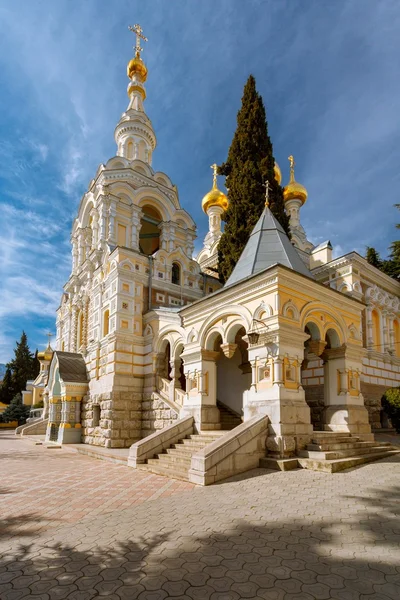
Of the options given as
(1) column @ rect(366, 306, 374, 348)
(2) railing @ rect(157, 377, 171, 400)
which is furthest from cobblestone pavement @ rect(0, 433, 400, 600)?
(1) column @ rect(366, 306, 374, 348)

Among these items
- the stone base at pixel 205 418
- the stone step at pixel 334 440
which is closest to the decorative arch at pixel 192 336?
the stone base at pixel 205 418

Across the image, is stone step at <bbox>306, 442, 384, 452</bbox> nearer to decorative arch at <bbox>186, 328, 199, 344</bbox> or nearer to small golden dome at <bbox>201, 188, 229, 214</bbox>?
decorative arch at <bbox>186, 328, 199, 344</bbox>

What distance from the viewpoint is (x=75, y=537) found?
15.6 ft

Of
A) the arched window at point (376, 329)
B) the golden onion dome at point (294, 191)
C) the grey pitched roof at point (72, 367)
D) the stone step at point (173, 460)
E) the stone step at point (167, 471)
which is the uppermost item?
the golden onion dome at point (294, 191)

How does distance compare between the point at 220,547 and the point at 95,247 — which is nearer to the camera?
the point at 220,547

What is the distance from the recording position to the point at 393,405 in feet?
Answer: 49.1

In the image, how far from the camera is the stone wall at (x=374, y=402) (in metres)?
15.4

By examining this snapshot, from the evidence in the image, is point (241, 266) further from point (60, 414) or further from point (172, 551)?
point (60, 414)

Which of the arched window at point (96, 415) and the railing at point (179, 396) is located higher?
the railing at point (179, 396)

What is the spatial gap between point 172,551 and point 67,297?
20.5m

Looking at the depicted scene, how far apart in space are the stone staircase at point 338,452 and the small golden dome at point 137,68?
81.3ft

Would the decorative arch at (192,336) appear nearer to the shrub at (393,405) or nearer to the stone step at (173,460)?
the stone step at (173,460)

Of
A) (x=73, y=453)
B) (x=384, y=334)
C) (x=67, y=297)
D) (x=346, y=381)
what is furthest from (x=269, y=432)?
(x=67, y=297)

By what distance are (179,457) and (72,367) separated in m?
10.0
